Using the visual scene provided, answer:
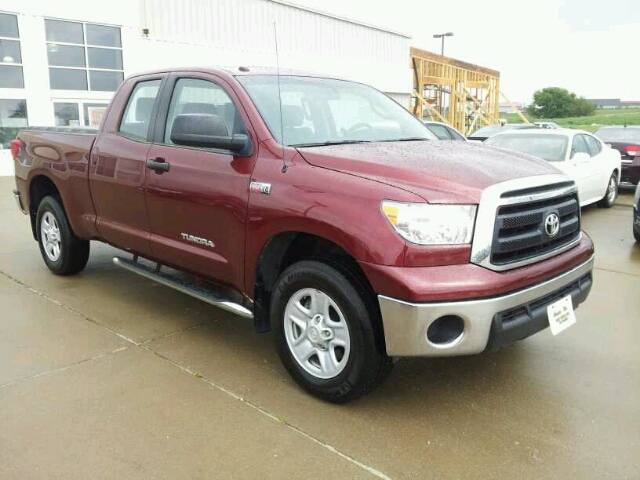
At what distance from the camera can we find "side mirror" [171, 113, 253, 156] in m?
3.53

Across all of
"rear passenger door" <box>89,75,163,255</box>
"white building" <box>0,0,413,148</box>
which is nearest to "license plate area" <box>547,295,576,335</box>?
"rear passenger door" <box>89,75,163,255</box>

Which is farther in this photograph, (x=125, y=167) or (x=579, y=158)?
(x=579, y=158)

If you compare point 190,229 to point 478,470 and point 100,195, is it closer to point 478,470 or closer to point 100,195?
point 100,195

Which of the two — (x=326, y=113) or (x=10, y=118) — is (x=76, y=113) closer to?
(x=10, y=118)

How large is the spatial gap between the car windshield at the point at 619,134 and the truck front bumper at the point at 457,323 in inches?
468

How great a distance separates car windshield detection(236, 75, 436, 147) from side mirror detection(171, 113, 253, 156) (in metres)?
0.21

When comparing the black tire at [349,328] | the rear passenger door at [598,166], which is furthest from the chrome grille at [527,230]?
the rear passenger door at [598,166]

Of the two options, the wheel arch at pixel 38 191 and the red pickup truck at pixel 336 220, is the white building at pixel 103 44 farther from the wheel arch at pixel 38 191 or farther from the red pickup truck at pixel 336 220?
the red pickup truck at pixel 336 220

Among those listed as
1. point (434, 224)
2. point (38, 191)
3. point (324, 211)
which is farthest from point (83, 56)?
point (434, 224)

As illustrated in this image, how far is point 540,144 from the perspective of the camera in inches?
366

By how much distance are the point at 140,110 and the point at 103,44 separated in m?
14.4

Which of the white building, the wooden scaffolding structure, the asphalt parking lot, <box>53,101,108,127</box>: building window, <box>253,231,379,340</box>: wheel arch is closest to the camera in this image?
the asphalt parking lot

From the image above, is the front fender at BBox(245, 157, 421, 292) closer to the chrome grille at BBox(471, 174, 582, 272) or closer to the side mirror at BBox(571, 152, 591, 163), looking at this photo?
the chrome grille at BBox(471, 174, 582, 272)

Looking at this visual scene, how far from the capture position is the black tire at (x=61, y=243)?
5.49 meters
